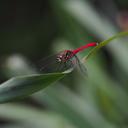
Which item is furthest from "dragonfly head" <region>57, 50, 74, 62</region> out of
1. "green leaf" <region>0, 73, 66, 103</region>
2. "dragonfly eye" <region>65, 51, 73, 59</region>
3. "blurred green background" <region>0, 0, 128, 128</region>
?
"blurred green background" <region>0, 0, 128, 128</region>

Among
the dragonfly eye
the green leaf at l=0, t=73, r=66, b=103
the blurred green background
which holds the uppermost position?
the blurred green background

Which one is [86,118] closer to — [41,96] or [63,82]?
[41,96]

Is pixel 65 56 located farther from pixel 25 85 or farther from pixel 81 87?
pixel 81 87

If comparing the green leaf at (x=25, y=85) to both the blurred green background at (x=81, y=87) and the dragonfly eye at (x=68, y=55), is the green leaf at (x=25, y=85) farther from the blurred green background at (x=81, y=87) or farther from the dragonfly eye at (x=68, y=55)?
the blurred green background at (x=81, y=87)

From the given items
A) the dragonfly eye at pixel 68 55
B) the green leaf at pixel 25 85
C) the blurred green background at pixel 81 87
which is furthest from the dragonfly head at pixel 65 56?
the blurred green background at pixel 81 87

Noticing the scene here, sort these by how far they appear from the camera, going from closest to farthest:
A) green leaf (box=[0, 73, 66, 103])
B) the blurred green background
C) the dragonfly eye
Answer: green leaf (box=[0, 73, 66, 103]) → the dragonfly eye → the blurred green background

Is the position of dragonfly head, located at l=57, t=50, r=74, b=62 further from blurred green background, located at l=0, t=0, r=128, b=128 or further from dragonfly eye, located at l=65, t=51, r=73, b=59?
blurred green background, located at l=0, t=0, r=128, b=128

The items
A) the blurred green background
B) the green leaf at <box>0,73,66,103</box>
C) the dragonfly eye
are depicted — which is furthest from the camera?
the blurred green background

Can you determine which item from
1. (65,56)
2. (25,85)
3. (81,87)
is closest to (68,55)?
(65,56)
